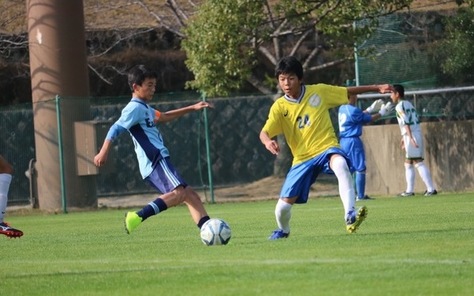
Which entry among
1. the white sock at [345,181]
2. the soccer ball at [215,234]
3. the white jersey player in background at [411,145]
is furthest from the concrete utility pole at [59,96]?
the white sock at [345,181]

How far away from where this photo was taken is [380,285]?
27.9ft

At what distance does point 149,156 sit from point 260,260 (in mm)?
3183

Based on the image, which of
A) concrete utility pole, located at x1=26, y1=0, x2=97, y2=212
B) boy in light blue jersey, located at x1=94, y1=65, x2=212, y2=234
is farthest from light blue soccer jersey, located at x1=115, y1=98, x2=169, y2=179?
concrete utility pole, located at x1=26, y1=0, x2=97, y2=212

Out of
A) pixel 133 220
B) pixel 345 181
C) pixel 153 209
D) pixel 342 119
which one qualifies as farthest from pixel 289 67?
pixel 342 119

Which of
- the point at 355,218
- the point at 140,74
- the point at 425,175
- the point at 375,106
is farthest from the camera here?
the point at 425,175

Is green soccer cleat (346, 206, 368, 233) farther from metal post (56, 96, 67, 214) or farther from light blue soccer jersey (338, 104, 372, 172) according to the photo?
metal post (56, 96, 67, 214)

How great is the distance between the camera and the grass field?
876 centimetres

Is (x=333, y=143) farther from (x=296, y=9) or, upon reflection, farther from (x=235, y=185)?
(x=235, y=185)

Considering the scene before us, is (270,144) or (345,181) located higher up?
(270,144)

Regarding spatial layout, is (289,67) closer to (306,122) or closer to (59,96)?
(306,122)

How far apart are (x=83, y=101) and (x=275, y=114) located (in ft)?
46.0

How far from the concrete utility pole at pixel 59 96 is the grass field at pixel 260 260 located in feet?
30.5

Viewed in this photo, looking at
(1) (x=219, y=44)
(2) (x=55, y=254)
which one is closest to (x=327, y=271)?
(2) (x=55, y=254)

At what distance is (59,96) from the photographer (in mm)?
26391
